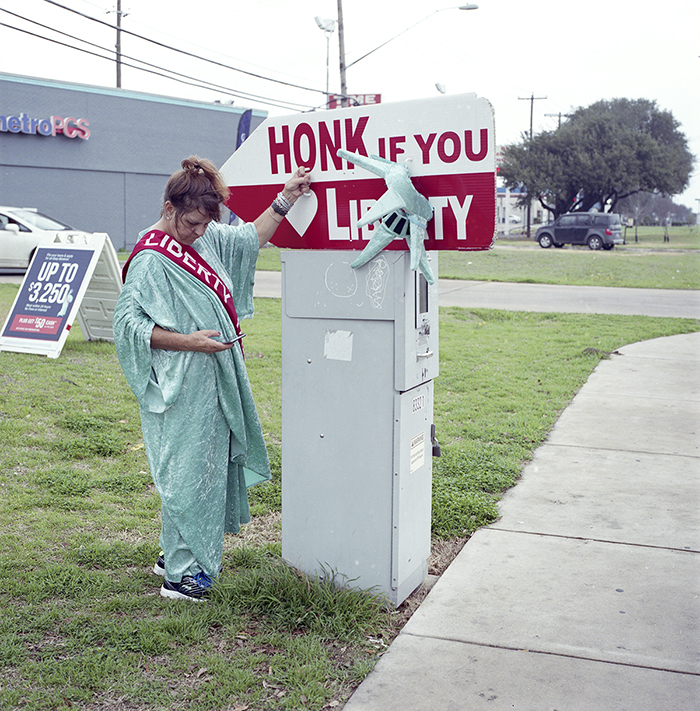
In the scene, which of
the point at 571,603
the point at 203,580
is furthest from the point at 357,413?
the point at 571,603

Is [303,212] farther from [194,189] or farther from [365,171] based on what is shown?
[194,189]

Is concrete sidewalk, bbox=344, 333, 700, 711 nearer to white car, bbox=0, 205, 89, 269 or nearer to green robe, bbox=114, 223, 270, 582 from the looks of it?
green robe, bbox=114, 223, 270, 582

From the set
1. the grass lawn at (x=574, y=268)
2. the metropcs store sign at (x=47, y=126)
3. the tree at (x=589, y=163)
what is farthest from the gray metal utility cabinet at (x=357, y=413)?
the tree at (x=589, y=163)

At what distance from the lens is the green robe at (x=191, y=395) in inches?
121

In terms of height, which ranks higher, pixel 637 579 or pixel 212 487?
pixel 212 487

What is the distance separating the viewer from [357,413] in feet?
10.4

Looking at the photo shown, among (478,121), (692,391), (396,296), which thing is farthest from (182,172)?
(692,391)

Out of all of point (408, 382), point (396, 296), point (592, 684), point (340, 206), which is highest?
point (340, 206)

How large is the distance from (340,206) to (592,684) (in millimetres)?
1992

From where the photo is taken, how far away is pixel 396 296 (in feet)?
9.92

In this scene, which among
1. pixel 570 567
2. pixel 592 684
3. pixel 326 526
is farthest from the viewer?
pixel 570 567

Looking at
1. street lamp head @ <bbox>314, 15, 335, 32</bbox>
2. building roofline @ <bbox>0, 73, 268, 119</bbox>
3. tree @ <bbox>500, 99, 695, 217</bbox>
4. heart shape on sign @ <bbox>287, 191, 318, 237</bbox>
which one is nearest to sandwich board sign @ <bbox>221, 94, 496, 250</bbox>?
heart shape on sign @ <bbox>287, 191, 318, 237</bbox>

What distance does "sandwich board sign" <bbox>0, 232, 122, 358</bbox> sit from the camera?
8164 millimetres

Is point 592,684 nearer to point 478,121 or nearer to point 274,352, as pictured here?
point 478,121
